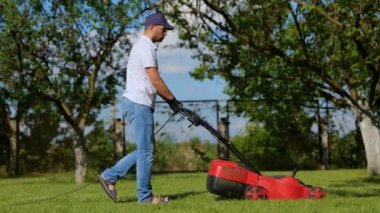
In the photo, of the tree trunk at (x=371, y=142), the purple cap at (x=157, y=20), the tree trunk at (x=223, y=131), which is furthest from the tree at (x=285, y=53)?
the purple cap at (x=157, y=20)

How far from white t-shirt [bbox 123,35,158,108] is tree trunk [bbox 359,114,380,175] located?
1238cm

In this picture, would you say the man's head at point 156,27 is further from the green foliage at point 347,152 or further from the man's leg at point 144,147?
the green foliage at point 347,152

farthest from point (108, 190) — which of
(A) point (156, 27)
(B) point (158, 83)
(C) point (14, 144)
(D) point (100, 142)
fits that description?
(C) point (14, 144)

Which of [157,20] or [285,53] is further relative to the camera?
[285,53]

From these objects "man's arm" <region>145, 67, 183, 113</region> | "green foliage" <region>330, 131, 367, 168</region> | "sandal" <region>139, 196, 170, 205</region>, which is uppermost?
"man's arm" <region>145, 67, 183, 113</region>

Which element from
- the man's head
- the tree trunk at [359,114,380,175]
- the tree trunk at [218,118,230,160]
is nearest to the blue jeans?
the man's head

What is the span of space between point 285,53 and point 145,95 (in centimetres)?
998

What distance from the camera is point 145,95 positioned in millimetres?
7754

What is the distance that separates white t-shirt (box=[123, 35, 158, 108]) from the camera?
25.3ft

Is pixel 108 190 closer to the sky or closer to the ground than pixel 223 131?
closer to the ground

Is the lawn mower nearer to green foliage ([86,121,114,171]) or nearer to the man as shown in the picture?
the man

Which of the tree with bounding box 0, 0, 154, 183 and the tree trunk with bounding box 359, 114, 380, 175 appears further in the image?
the tree trunk with bounding box 359, 114, 380, 175

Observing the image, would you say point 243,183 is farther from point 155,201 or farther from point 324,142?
point 324,142

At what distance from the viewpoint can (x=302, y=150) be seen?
24938mm
